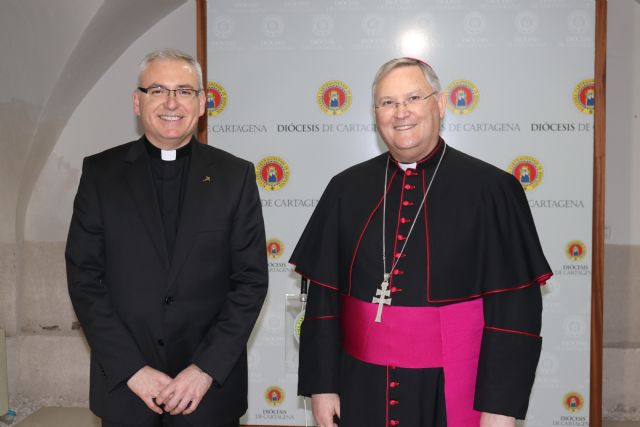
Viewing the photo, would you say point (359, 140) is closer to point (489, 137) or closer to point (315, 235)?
point (489, 137)

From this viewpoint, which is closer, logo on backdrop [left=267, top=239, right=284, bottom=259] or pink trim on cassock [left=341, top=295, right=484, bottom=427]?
pink trim on cassock [left=341, top=295, right=484, bottom=427]

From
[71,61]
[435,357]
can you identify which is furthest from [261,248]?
[71,61]

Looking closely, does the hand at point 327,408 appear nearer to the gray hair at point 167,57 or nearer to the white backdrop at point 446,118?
the gray hair at point 167,57

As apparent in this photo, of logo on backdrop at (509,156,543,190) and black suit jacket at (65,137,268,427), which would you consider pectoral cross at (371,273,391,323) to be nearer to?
black suit jacket at (65,137,268,427)

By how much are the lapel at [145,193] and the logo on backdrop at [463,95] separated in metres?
2.35

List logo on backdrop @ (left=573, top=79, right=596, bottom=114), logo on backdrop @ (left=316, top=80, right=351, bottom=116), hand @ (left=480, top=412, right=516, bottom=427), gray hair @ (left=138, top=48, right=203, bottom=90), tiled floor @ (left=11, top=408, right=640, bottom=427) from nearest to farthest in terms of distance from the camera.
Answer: hand @ (left=480, top=412, right=516, bottom=427) → gray hair @ (left=138, top=48, right=203, bottom=90) → logo on backdrop @ (left=573, top=79, right=596, bottom=114) → logo on backdrop @ (left=316, top=80, right=351, bottom=116) → tiled floor @ (left=11, top=408, right=640, bottom=427)

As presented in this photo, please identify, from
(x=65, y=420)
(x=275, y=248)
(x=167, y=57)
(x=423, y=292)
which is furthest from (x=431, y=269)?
(x=65, y=420)

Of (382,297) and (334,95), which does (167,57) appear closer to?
(382,297)

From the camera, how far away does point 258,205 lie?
7.78 feet

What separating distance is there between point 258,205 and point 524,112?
2.37 m

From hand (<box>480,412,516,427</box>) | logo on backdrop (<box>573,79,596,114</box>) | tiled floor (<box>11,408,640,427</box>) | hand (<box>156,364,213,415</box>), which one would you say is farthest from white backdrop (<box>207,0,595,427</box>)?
hand (<box>480,412,516,427</box>)

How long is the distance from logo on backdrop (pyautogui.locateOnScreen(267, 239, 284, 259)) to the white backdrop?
0.04ft

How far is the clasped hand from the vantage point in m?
2.12

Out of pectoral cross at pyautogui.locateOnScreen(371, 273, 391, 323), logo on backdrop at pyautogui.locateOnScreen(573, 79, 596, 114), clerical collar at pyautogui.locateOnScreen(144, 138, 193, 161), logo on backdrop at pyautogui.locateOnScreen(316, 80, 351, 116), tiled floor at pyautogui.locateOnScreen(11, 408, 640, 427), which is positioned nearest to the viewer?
pectoral cross at pyautogui.locateOnScreen(371, 273, 391, 323)
